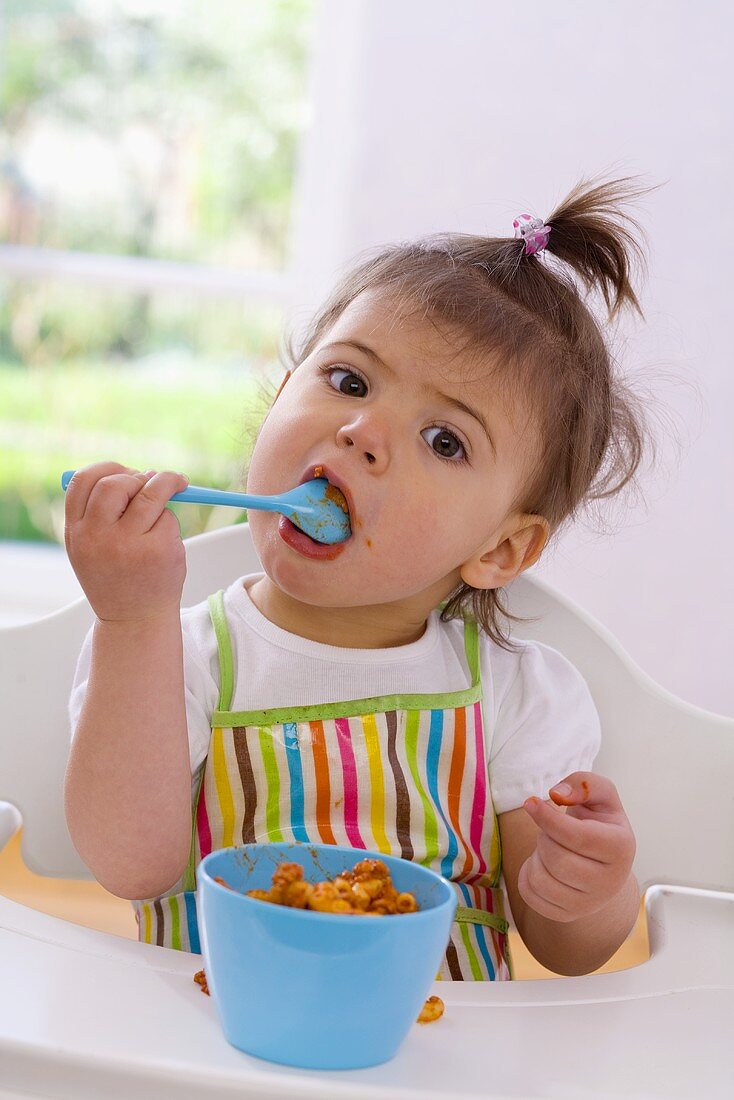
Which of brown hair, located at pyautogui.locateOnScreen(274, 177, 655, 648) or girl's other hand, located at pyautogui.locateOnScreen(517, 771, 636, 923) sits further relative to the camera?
brown hair, located at pyautogui.locateOnScreen(274, 177, 655, 648)

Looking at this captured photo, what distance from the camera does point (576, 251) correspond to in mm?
928

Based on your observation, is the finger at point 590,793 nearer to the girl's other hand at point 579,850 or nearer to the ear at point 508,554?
the girl's other hand at point 579,850

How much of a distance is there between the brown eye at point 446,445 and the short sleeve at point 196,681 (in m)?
0.21

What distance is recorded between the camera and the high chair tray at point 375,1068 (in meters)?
0.46

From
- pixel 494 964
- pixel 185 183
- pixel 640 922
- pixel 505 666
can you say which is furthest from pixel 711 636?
pixel 185 183

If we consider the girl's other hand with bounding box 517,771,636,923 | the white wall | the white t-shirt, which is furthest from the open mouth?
the white wall

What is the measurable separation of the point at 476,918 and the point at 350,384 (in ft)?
1.24

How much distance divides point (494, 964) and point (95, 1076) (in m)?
0.40

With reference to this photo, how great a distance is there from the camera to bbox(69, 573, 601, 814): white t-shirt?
0.82m

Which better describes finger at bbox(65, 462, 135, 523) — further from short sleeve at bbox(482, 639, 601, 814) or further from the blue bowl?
short sleeve at bbox(482, 639, 601, 814)

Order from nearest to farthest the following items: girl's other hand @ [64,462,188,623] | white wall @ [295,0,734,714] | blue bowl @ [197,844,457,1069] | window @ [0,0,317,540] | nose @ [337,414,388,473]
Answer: blue bowl @ [197,844,457,1069] < girl's other hand @ [64,462,188,623] < nose @ [337,414,388,473] < white wall @ [295,0,734,714] < window @ [0,0,317,540]

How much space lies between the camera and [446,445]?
0.81 metres

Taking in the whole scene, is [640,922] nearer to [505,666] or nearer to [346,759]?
[505,666]

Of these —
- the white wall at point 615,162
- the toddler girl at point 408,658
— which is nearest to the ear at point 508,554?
the toddler girl at point 408,658
